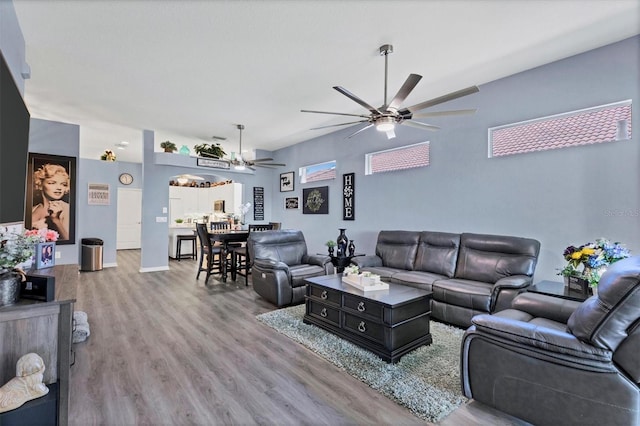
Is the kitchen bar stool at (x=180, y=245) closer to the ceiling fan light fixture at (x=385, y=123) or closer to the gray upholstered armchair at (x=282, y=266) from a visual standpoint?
the gray upholstered armchair at (x=282, y=266)

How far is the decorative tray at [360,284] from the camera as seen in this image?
121 inches

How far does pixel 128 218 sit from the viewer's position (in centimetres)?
981

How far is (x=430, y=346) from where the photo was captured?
9.52 ft

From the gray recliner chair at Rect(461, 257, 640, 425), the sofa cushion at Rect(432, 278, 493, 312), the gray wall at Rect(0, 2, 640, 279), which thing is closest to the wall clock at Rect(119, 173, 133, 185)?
the gray wall at Rect(0, 2, 640, 279)

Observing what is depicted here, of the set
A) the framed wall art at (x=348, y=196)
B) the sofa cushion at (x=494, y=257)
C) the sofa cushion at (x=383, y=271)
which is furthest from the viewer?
the framed wall art at (x=348, y=196)

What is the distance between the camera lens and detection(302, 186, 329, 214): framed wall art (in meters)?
6.48

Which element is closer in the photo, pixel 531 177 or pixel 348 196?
pixel 531 177

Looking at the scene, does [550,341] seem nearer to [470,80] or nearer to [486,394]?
[486,394]

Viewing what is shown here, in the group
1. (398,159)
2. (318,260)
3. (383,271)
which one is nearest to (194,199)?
(318,260)

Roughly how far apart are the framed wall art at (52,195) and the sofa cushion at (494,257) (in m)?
6.16

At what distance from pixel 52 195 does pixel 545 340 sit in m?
6.58

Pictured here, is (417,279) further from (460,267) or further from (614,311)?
(614,311)

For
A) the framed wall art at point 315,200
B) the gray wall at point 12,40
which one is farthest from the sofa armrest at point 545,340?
the framed wall art at point 315,200

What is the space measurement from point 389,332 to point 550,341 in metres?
1.20
